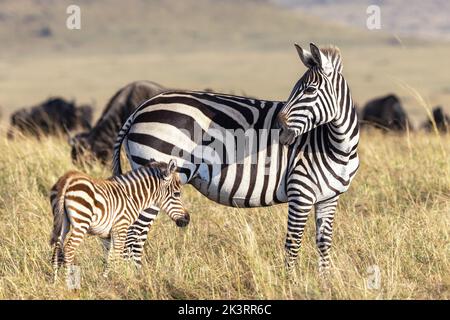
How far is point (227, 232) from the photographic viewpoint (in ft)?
25.3

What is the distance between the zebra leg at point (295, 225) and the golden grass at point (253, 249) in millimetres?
119

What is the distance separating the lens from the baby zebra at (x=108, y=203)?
19.6 feet

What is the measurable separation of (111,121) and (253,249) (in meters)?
6.75

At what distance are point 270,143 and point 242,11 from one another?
152551mm

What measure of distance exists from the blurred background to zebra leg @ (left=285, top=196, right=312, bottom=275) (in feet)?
120

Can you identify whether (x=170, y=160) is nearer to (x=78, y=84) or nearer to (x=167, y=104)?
(x=167, y=104)

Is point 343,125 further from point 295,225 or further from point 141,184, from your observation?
point 141,184

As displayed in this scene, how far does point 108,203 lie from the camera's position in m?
6.32

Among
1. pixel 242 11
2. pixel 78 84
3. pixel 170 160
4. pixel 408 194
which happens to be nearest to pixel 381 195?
pixel 408 194

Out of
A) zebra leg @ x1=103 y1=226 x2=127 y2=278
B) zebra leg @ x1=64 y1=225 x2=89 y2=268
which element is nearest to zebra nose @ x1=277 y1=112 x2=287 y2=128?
zebra leg @ x1=103 y1=226 x2=127 y2=278

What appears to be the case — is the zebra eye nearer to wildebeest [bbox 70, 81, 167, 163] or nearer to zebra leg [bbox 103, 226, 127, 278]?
zebra leg [bbox 103, 226, 127, 278]

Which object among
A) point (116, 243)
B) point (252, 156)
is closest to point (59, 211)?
point (116, 243)

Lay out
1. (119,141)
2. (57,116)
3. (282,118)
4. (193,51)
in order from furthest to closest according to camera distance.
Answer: (193,51) → (57,116) → (119,141) → (282,118)

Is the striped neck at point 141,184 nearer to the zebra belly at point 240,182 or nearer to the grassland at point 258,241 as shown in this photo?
the zebra belly at point 240,182
